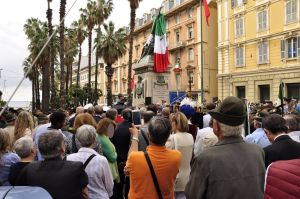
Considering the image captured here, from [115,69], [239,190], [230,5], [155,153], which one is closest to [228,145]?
[239,190]

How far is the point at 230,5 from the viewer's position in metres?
42.0

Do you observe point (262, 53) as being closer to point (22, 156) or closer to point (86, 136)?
point (86, 136)

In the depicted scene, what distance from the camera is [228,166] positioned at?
305 centimetres

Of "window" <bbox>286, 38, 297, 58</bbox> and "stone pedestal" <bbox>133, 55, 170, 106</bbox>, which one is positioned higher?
"window" <bbox>286, 38, 297, 58</bbox>

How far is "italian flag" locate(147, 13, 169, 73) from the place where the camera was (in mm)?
21125

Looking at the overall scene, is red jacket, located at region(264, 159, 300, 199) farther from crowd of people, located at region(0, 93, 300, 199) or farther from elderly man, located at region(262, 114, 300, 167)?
elderly man, located at region(262, 114, 300, 167)

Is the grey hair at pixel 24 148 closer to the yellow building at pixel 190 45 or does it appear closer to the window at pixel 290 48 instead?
→ the window at pixel 290 48

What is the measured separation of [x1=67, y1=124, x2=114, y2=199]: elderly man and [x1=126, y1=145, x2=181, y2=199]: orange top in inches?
19.5

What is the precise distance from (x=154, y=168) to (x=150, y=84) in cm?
1681

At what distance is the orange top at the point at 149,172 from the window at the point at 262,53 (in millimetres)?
35283

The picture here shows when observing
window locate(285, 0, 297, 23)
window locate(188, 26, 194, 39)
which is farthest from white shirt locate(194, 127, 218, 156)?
window locate(188, 26, 194, 39)

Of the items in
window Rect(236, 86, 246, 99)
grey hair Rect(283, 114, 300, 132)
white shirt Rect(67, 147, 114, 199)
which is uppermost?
window Rect(236, 86, 246, 99)

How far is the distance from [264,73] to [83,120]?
33467mm

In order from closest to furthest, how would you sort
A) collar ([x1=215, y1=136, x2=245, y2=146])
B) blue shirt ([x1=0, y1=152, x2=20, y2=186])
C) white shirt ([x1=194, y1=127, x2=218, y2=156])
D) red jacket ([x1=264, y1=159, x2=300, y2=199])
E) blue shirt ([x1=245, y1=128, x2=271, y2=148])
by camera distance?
red jacket ([x1=264, y1=159, x2=300, y2=199]) → collar ([x1=215, y1=136, x2=245, y2=146]) → blue shirt ([x1=0, y1=152, x2=20, y2=186]) → white shirt ([x1=194, y1=127, x2=218, y2=156]) → blue shirt ([x1=245, y1=128, x2=271, y2=148])
